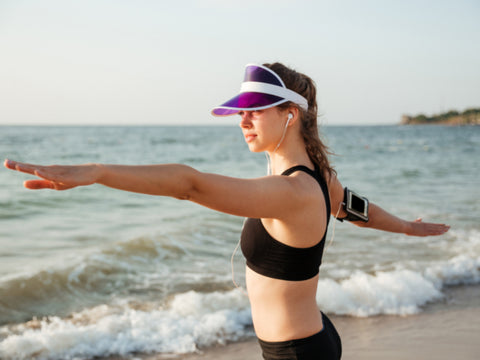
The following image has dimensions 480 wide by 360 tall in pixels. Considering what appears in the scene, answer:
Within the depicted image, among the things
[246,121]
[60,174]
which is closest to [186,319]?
[246,121]

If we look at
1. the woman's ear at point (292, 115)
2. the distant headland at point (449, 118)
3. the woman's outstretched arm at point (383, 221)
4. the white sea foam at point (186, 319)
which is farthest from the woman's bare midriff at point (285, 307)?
the distant headland at point (449, 118)

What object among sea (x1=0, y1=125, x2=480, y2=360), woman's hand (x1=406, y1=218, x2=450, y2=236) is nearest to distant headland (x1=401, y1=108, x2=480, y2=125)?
sea (x1=0, y1=125, x2=480, y2=360)

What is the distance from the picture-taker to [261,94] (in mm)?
2201

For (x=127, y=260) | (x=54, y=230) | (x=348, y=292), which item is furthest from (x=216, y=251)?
(x=54, y=230)

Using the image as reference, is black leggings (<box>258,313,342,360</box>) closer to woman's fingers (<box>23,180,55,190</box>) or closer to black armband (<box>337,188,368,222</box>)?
black armband (<box>337,188,368,222</box>)

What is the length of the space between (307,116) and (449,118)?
18870 cm

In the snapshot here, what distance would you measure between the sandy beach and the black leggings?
220 centimetres

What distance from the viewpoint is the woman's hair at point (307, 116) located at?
2307 mm

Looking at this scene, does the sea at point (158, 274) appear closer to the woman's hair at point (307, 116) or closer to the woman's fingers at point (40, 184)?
the woman's hair at point (307, 116)

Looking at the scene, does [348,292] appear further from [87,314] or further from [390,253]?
[87,314]

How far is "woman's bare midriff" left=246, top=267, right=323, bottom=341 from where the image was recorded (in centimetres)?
219

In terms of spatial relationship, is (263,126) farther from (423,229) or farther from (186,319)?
(186,319)

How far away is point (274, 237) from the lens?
6.81ft

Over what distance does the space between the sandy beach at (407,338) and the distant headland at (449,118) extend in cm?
16627
